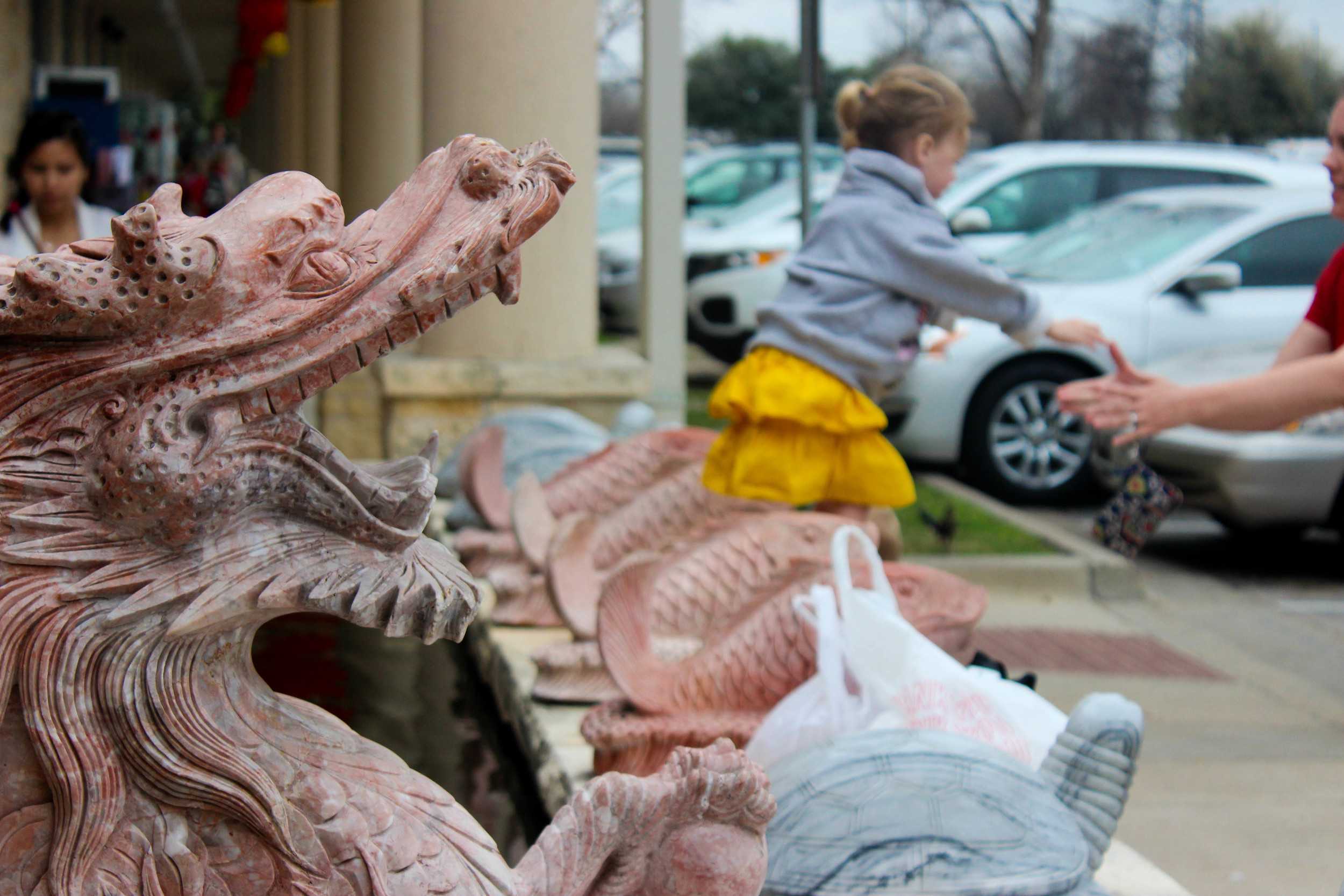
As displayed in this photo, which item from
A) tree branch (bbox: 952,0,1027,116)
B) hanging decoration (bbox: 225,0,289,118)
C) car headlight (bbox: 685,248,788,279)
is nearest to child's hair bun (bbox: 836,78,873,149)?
car headlight (bbox: 685,248,788,279)

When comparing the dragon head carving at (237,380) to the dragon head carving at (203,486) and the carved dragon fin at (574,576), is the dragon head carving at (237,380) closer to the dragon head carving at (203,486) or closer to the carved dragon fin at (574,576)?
the dragon head carving at (203,486)

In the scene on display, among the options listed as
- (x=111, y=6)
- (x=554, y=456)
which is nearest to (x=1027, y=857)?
(x=554, y=456)

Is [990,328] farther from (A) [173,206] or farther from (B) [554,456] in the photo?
(A) [173,206]

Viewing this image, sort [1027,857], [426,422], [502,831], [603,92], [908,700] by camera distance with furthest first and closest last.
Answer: [603,92]
[426,422]
[502,831]
[908,700]
[1027,857]

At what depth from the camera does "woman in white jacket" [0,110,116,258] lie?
4.86 meters

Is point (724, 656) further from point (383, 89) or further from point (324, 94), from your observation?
point (324, 94)

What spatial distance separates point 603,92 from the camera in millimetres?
37938

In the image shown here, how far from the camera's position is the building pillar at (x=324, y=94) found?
13.3 m

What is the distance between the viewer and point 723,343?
13.1m

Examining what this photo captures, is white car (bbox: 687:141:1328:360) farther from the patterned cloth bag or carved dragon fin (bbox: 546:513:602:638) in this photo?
carved dragon fin (bbox: 546:513:602:638)

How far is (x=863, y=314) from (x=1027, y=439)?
5.10 meters

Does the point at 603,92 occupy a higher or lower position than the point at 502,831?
higher

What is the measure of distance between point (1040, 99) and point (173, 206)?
2902 centimetres

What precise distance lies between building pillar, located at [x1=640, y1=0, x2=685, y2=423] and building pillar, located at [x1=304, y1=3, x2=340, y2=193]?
5.95 m
